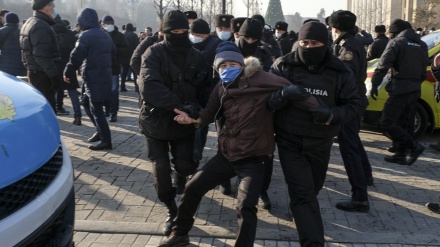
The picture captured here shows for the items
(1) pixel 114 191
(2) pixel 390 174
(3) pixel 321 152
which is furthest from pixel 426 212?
(1) pixel 114 191

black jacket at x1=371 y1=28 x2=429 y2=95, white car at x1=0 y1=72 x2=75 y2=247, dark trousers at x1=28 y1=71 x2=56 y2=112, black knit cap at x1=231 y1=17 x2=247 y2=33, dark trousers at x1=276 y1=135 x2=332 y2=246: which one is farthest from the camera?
dark trousers at x1=28 y1=71 x2=56 y2=112

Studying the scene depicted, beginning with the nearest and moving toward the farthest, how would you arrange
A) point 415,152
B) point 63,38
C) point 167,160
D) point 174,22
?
point 174,22 < point 167,160 < point 415,152 < point 63,38

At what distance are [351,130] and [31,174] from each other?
Result: 3577 mm

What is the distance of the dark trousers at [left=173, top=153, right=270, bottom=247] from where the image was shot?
12.0 feet

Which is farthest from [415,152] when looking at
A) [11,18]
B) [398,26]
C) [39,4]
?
[11,18]

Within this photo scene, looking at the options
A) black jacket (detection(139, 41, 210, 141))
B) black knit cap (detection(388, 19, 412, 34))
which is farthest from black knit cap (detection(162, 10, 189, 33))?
black knit cap (detection(388, 19, 412, 34))

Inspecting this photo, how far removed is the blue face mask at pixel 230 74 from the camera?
3885 millimetres

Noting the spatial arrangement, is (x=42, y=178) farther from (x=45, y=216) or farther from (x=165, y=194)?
(x=165, y=194)

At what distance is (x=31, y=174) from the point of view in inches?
97.7

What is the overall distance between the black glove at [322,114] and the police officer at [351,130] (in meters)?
1.58

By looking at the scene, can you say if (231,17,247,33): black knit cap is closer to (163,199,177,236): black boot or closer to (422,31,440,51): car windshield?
(163,199,177,236): black boot

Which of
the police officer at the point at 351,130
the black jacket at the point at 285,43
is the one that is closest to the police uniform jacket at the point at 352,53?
the police officer at the point at 351,130

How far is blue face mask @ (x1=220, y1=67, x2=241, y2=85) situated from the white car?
1381mm

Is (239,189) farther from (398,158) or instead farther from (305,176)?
(398,158)
